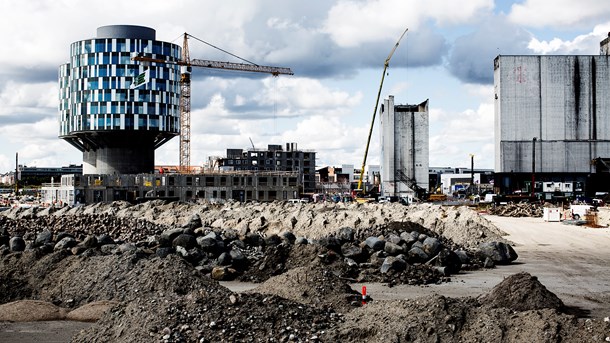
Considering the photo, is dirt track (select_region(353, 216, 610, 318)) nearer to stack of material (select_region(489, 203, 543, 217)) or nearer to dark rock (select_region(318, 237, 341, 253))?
dark rock (select_region(318, 237, 341, 253))

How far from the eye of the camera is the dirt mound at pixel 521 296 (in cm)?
2058

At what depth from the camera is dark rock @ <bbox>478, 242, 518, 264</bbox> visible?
35938 millimetres

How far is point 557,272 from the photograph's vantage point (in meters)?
33.2

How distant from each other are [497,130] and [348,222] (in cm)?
8530

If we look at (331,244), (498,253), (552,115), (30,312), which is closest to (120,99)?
(552,115)

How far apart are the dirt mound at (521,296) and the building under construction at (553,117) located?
113m

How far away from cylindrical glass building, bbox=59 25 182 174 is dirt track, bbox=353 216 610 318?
312 feet

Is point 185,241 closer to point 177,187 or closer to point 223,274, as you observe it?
point 223,274

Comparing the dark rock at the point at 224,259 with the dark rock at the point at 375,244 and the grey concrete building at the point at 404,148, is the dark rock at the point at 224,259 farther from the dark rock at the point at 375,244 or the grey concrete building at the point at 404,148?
Answer: the grey concrete building at the point at 404,148

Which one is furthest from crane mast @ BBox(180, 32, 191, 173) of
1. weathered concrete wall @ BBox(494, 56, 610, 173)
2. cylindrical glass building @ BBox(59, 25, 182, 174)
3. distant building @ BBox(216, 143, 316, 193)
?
weathered concrete wall @ BBox(494, 56, 610, 173)

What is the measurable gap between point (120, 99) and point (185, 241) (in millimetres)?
103950

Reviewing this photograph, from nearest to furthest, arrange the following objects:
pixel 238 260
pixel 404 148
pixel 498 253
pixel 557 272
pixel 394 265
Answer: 1. pixel 394 265
2. pixel 238 260
3. pixel 557 272
4. pixel 498 253
5. pixel 404 148

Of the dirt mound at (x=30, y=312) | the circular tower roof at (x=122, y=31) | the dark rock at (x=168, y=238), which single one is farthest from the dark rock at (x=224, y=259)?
the circular tower roof at (x=122, y=31)

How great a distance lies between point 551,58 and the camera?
130m
